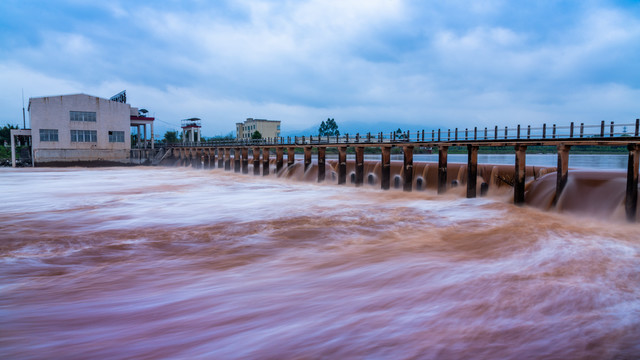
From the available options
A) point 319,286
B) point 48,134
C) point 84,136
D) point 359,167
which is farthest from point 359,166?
point 48,134

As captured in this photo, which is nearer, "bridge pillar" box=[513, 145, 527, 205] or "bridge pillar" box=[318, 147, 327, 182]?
"bridge pillar" box=[513, 145, 527, 205]

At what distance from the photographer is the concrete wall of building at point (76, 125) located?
5100cm

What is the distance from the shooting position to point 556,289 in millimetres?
7223

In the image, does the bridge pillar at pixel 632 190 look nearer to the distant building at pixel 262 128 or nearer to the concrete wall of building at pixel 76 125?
the concrete wall of building at pixel 76 125

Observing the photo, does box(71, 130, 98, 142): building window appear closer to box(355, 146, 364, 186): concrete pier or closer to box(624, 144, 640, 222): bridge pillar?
box(355, 146, 364, 186): concrete pier

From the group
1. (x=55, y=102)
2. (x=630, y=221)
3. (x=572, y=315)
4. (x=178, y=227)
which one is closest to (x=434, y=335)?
(x=572, y=315)

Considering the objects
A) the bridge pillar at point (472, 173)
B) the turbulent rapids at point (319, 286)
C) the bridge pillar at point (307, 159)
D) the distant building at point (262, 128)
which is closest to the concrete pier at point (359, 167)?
the bridge pillar at point (307, 159)

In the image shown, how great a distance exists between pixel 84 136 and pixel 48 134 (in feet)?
13.2

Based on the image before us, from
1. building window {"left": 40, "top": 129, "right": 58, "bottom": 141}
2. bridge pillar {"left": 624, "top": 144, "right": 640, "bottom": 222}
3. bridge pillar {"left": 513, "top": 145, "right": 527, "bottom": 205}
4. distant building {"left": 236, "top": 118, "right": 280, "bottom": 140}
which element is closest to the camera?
bridge pillar {"left": 624, "top": 144, "right": 640, "bottom": 222}

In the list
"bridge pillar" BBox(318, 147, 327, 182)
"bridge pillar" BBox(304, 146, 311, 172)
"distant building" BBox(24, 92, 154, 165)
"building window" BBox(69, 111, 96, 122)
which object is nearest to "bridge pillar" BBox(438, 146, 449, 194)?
"bridge pillar" BBox(318, 147, 327, 182)

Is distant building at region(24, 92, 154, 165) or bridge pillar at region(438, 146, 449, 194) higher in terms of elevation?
distant building at region(24, 92, 154, 165)

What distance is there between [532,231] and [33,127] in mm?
58301

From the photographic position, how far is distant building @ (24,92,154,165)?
2012 inches

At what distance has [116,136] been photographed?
56250 millimetres
